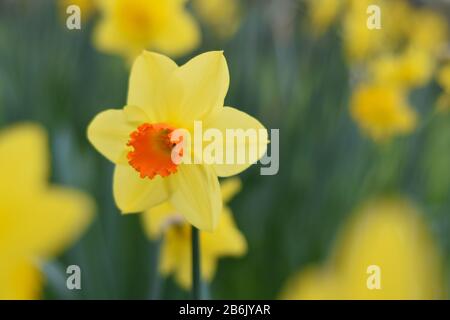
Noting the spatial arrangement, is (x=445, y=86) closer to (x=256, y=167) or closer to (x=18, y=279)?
(x=256, y=167)

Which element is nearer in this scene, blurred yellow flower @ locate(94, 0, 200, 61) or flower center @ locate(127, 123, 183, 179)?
flower center @ locate(127, 123, 183, 179)

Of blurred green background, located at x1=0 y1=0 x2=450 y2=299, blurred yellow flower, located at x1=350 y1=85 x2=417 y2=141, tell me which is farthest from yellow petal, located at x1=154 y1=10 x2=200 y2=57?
blurred yellow flower, located at x1=350 y1=85 x2=417 y2=141

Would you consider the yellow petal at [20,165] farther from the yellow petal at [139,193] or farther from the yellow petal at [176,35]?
the yellow petal at [176,35]

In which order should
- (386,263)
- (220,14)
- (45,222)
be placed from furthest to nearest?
1. (220,14)
2. (45,222)
3. (386,263)

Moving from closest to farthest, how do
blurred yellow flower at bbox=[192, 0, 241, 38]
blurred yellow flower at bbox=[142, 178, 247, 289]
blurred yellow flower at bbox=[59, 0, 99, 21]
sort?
1. blurred yellow flower at bbox=[142, 178, 247, 289]
2. blurred yellow flower at bbox=[59, 0, 99, 21]
3. blurred yellow flower at bbox=[192, 0, 241, 38]

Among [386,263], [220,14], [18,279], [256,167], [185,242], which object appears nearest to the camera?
[386,263]

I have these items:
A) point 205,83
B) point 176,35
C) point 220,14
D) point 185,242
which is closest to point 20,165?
point 205,83

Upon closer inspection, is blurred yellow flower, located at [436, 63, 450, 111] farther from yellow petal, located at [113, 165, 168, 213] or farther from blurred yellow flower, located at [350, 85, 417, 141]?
yellow petal, located at [113, 165, 168, 213]
